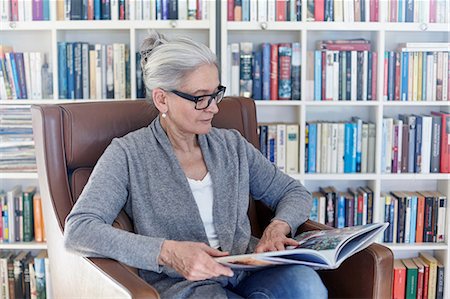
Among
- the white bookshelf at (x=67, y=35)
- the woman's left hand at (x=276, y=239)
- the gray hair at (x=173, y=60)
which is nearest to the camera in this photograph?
the woman's left hand at (x=276, y=239)

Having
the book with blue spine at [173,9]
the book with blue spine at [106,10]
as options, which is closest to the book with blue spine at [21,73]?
the book with blue spine at [106,10]

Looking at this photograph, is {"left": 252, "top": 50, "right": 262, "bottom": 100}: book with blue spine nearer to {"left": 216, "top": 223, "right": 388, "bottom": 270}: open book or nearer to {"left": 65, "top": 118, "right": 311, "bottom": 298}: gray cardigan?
{"left": 65, "top": 118, "right": 311, "bottom": 298}: gray cardigan

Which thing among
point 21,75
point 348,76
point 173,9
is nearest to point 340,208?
point 348,76

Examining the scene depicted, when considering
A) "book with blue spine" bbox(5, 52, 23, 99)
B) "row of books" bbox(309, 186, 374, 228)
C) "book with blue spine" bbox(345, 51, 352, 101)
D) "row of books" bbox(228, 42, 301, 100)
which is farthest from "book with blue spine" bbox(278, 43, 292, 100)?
"book with blue spine" bbox(5, 52, 23, 99)

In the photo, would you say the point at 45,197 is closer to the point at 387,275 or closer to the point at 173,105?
the point at 173,105

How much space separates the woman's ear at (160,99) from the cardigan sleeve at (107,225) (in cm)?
17

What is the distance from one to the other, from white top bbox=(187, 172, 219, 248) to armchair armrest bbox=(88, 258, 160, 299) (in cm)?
36

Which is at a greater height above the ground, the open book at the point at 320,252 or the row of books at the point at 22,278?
the open book at the point at 320,252

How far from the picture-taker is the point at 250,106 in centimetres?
217

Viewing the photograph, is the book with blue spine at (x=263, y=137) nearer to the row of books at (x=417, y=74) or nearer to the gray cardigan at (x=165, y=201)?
the row of books at (x=417, y=74)

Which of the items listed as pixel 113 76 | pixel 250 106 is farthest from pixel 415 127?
pixel 113 76

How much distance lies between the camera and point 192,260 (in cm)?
146

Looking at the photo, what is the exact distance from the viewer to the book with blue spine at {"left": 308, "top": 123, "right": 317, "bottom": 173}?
2.70 metres

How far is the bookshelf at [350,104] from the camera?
261cm
